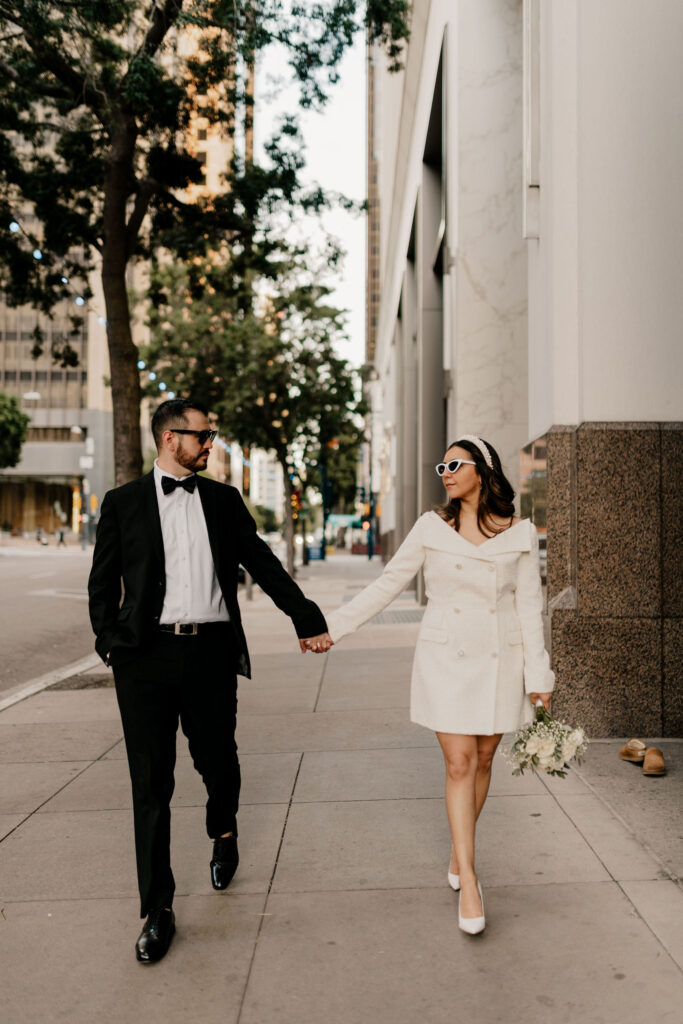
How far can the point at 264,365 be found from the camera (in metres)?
30.3

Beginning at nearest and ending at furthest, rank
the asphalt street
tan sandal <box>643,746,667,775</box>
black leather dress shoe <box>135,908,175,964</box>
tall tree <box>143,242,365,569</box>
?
black leather dress shoe <box>135,908,175,964</box>
tan sandal <box>643,746,667,775</box>
the asphalt street
tall tree <box>143,242,365,569</box>

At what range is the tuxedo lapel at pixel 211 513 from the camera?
397 cm

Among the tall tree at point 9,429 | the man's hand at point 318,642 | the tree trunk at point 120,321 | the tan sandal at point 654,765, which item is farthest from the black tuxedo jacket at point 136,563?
the tall tree at point 9,429

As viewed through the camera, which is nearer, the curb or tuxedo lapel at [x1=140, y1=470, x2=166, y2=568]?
tuxedo lapel at [x1=140, y1=470, x2=166, y2=568]

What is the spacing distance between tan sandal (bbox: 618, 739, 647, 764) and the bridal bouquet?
91.0 inches

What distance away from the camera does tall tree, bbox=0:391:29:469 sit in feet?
187

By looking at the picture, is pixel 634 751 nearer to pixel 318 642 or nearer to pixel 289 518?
pixel 318 642

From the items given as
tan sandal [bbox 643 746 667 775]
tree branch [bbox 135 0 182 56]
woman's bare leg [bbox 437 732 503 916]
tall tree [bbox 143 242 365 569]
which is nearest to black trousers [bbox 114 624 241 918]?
woman's bare leg [bbox 437 732 503 916]

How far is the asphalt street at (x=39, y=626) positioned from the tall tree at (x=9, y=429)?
98.4 ft

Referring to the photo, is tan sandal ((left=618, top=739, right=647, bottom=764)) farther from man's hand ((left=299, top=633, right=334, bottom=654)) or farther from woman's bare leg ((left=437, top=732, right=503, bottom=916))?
man's hand ((left=299, top=633, right=334, bottom=654))

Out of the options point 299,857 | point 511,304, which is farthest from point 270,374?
point 299,857

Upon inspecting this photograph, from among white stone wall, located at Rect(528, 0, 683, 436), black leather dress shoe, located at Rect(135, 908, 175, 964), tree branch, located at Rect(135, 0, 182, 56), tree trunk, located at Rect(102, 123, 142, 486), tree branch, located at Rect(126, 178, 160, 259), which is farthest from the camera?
tree branch, located at Rect(126, 178, 160, 259)

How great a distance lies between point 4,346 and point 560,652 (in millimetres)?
89153

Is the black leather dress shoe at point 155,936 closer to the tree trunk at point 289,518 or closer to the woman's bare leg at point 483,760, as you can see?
the woman's bare leg at point 483,760
